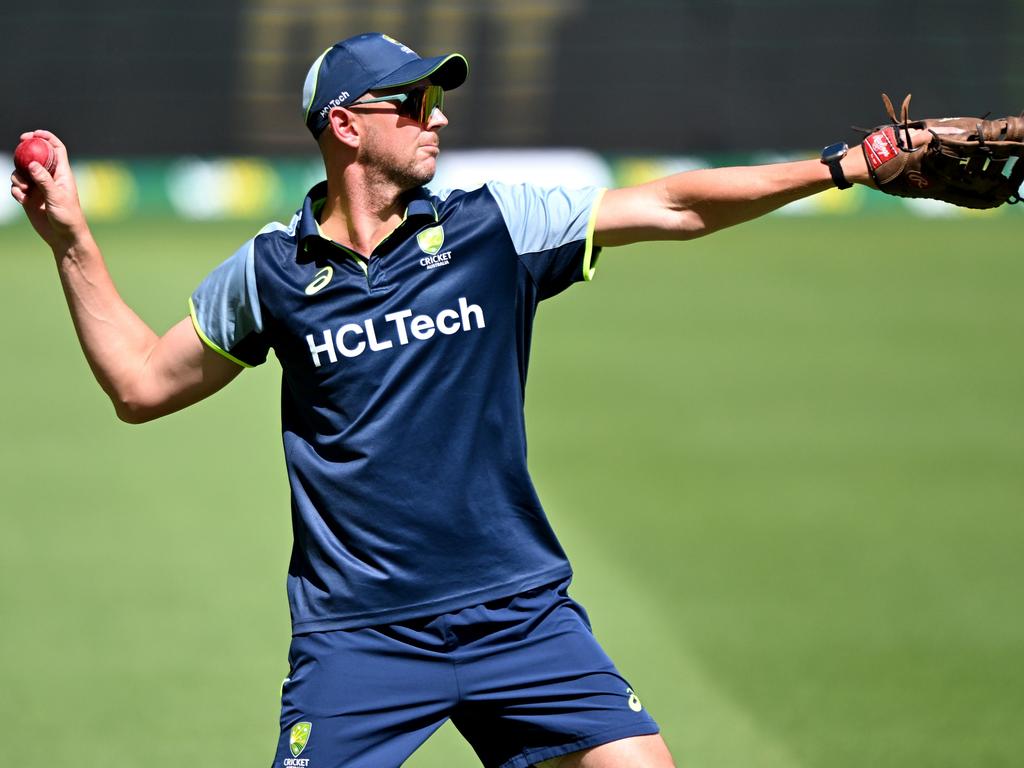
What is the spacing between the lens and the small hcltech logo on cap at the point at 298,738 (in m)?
4.11

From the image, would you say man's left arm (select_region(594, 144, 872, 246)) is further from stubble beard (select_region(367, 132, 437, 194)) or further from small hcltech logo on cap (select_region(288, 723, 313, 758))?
small hcltech logo on cap (select_region(288, 723, 313, 758))

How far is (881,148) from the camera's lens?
14.3ft

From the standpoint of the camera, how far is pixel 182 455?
34.8ft

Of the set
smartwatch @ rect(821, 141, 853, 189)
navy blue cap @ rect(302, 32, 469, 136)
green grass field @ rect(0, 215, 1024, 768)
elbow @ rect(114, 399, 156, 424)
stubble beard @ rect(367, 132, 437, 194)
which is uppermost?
navy blue cap @ rect(302, 32, 469, 136)

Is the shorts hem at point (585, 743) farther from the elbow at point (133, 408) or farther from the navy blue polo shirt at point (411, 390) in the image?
the elbow at point (133, 408)

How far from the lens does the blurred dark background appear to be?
18.9 meters

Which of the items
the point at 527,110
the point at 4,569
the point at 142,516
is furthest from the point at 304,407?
the point at 527,110

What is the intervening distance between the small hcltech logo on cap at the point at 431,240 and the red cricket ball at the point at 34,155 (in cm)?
119

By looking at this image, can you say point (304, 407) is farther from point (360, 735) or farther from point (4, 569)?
point (4, 569)

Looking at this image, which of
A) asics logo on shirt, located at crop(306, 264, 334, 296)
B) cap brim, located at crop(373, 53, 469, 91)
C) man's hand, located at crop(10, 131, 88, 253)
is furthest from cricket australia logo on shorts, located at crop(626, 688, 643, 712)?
man's hand, located at crop(10, 131, 88, 253)

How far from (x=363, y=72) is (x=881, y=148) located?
1558mm

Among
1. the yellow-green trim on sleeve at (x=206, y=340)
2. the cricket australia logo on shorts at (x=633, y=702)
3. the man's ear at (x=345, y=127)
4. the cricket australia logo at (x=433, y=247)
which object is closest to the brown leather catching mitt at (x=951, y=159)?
the cricket australia logo at (x=433, y=247)

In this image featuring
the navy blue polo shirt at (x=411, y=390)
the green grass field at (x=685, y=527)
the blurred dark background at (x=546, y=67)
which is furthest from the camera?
the blurred dark background at (x=546, y=67)

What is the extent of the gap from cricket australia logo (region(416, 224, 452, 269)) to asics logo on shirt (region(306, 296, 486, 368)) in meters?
0.15
